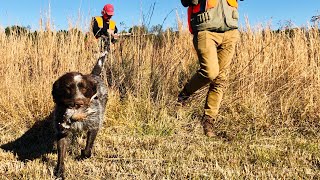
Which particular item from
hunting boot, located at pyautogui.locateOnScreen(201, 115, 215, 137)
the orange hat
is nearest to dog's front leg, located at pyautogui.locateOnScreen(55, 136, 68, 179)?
hunting boot, located at pyautogui.locateOnScreen(201, 115, 215, 137)

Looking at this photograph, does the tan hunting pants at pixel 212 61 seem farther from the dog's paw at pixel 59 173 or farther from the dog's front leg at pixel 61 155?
A: the dog's paw at pixel 59 173

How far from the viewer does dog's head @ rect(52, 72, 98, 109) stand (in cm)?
349

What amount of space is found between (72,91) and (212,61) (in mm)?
1767

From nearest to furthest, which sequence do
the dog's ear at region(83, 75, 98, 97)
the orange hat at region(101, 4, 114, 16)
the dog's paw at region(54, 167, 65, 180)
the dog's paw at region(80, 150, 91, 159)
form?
the dog's paw at region(54, 167, 65, 180) < the dog's ear at region(83, 75, 98, 97) < the dog's paw at region(80, 150, 91, 159) < the orange hat at region(101, 4, 114, 16)

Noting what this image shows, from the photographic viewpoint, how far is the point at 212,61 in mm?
4523

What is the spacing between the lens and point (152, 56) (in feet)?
19.5

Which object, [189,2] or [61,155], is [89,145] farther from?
[189,2]

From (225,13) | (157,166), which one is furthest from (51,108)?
(225,13)

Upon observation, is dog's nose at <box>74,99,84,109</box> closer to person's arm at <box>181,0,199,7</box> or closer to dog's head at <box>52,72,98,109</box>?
dog's head at <box>52,72,98,109</box>

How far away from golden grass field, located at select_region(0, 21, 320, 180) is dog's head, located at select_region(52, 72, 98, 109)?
596 millimetres

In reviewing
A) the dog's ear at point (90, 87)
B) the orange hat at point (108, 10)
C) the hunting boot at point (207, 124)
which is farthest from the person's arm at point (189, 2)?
the orange hat at point (108, 10)

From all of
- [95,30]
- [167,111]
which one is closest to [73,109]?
[167,111]

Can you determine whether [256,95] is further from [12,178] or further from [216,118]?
[12,178]

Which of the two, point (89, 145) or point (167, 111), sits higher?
point (167, 111)
